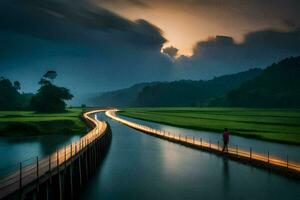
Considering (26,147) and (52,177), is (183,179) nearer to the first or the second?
(52,177)

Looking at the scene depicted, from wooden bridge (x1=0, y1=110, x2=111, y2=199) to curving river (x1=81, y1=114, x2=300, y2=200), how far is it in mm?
2039

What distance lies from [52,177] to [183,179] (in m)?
17.7

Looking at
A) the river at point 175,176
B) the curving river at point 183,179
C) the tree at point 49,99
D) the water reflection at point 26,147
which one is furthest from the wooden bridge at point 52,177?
the tree at point 49,99

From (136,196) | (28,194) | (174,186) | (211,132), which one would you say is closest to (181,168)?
(174,186)

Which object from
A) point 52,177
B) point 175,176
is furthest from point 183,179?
point 52,177

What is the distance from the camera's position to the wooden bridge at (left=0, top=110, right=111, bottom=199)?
998 inches

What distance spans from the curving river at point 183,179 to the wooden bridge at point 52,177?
6.69 ft

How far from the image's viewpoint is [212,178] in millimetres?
46250

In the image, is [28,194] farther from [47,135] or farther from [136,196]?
[47,135]

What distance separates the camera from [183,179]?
4575 cm

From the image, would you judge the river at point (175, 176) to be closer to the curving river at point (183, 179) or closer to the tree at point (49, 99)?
the curving river at point (183, 179)

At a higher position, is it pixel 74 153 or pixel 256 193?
pixel 74 153

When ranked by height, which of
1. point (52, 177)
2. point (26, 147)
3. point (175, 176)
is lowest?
point (175, 176)

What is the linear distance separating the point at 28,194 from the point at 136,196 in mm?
14220
